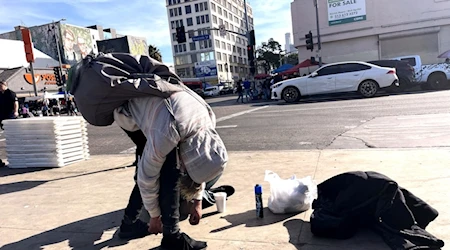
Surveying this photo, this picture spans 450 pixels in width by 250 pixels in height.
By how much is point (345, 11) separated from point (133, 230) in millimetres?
33496

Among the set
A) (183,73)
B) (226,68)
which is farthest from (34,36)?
(226,68)

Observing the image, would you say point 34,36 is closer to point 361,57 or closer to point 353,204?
point 361,57

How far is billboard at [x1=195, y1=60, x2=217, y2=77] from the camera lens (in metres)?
83.7

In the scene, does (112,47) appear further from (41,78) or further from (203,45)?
(203,45)

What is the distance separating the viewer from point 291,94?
638 inches

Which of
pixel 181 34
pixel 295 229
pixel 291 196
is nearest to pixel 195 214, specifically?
pixel 295 229

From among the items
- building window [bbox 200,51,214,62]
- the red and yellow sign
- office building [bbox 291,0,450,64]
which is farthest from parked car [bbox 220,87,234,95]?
building window [bbox 200,51,214,62]

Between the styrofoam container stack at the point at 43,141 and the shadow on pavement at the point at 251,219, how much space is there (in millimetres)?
4100

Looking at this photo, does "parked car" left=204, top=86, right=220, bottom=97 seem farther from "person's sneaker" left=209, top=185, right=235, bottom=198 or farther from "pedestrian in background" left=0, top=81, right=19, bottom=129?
"person's sneaker" left=209, top=185, right=235, bottom=198

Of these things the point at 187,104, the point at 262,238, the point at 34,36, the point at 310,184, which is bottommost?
the point at 262,238

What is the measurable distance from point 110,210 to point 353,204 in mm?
2459

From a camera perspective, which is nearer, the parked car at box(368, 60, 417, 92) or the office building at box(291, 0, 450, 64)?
the parked car at box(368, 60, 417, 92)

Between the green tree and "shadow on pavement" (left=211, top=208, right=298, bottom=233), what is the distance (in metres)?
A: 107

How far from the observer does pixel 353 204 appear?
2.70m
